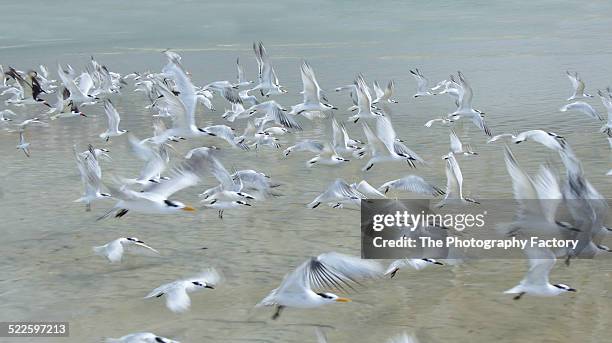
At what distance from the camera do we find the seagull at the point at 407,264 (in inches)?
344

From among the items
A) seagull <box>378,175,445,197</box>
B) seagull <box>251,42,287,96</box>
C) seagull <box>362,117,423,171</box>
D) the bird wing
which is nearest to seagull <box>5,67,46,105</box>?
the bird wing

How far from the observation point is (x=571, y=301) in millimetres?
8102

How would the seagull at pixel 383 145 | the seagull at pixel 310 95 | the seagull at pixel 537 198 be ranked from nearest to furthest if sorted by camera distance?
the seagull at pixel 537 198
the seagull at pixel 383 145
the seagull at pixel 310 95

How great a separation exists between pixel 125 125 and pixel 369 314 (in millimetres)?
13829

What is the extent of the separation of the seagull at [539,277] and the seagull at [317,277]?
149 cm

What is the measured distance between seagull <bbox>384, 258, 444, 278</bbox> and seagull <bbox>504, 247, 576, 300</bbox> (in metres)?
1.27

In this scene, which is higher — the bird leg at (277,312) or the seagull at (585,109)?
the seagull at (585,109)

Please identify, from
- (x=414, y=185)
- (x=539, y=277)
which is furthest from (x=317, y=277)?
(x=414, y=185)

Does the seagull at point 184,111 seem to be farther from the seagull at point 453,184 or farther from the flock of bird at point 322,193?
the seagull at point 453,184

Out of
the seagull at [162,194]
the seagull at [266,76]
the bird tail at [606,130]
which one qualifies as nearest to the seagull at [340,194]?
the seagull at [162,194]

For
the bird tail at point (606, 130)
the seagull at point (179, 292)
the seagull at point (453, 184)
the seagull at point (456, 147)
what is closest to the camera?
the seagull at point (179, 292)

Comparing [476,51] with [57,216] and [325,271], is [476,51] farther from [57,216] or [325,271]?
[325,271]

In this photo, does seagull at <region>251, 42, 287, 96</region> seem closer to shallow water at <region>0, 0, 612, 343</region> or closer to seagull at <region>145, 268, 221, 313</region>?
shallow water at <region>0, 0, 612, 343</region>

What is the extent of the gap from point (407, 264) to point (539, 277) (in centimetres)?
155
